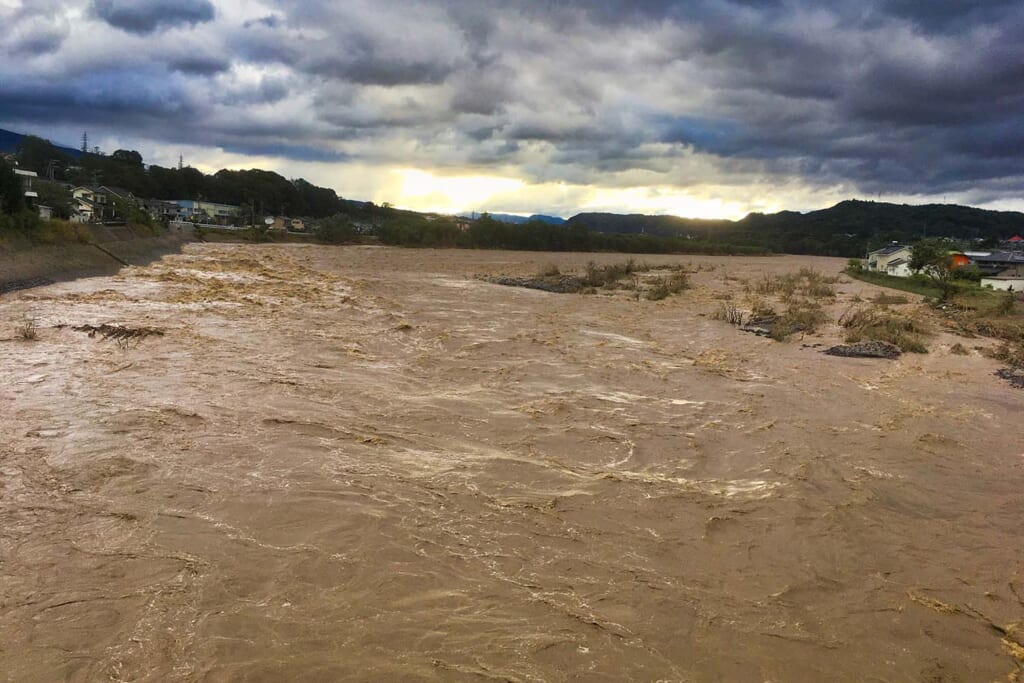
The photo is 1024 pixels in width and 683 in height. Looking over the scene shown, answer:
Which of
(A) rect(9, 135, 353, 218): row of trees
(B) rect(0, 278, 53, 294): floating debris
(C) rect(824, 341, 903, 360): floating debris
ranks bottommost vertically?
(B) rect(0, 278, 53, 294): floating debris

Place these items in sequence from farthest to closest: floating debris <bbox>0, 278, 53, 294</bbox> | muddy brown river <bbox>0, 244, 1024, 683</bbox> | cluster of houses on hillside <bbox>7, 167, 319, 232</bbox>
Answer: cluster of houses on hillside <bbox>7, 167, 319, 232</bbox> → floating debris <bbox>0, 278, 53, 294</bbox> → muddy brown river <bbox>0, 244, 1024, 683</bbox>

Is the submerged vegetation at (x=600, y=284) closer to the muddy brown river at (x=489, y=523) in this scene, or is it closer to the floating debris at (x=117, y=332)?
the muddy brown river at (x=489, y=523)

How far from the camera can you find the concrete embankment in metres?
24.6

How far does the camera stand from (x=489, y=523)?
5.95 metres

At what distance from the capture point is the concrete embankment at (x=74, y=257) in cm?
2464

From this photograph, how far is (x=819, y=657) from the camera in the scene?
4379 mm

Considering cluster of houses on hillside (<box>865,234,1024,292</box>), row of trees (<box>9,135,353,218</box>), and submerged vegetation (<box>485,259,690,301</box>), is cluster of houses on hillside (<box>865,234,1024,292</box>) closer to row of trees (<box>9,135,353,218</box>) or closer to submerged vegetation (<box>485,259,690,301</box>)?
submerged vegetation (<box>485,259,690,301</box>)

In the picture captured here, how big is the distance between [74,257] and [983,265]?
64198mm

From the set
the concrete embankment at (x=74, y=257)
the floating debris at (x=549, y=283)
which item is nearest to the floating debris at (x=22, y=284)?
the concrete embankment at (x=74, y=257)

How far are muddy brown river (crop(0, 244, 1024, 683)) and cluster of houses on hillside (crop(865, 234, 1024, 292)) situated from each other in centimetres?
3521

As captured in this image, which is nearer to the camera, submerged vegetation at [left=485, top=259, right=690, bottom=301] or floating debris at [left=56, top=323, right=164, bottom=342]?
floating debris at [left=56, top=323, right=164, bottom=342]

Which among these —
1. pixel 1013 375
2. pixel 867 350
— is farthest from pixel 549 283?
pixel 1013 375

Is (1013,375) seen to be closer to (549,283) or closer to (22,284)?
(549,283)

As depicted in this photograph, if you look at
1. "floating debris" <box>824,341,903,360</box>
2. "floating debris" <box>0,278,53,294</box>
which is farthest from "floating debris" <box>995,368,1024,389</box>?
"floating debris" <box>0,278,53,294</box>
